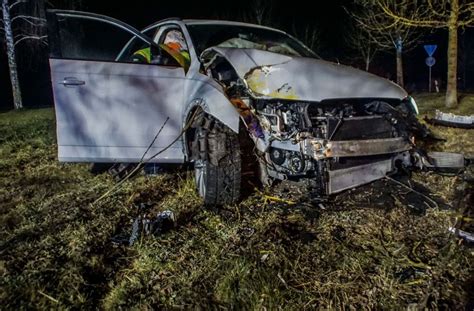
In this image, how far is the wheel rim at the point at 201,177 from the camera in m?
3.38

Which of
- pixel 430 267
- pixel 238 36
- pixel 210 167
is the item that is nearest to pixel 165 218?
pixel 210 167

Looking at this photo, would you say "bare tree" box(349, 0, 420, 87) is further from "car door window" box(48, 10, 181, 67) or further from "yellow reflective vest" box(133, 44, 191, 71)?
"car door window" box(48, 10, 181, 67)

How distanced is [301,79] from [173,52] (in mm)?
1466

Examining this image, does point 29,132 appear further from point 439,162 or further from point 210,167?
point 439,162

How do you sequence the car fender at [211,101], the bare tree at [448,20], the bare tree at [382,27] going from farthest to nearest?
the bare tree at [382,27], the bare tree at [448,20], the car fender at [211,101]

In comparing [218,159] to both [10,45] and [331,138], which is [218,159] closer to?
[331,138]

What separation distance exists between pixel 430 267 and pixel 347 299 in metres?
0.67

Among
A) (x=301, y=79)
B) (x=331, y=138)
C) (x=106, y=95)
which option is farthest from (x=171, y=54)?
(x=331, y=138)

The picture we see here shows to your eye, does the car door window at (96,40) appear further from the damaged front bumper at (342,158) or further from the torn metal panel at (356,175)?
the torn metal panel at (356,175)

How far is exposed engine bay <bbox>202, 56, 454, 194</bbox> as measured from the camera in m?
2.99

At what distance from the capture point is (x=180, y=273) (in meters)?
2.40

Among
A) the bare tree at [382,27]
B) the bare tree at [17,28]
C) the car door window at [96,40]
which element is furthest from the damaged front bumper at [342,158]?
the bare tree at [17,28]

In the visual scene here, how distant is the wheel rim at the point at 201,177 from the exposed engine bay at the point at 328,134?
540 mm

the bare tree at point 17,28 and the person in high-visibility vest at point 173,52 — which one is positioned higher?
the bare tree at point 17,28
